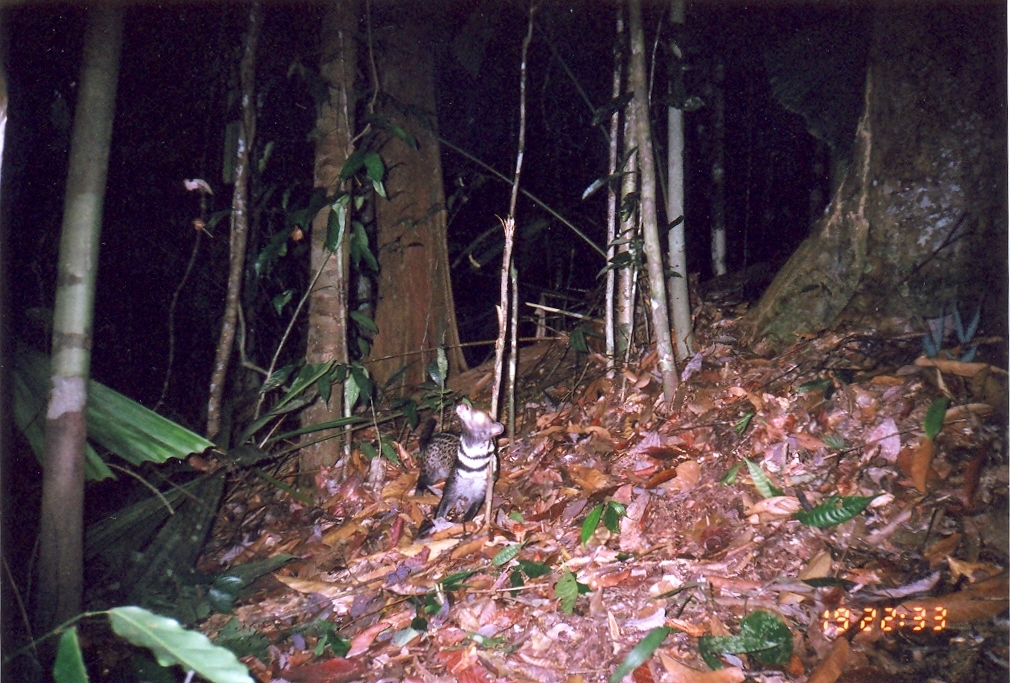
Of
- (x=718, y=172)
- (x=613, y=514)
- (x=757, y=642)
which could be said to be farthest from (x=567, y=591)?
(x=718, y=172)

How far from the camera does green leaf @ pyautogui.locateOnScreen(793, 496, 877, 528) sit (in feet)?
8.25

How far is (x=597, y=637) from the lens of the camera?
2428 mm

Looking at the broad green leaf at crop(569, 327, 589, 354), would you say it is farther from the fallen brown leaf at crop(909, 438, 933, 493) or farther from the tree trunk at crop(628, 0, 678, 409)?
the fallen brown leaf at crop(909, 438, 933, 493)

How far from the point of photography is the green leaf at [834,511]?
2516 mm

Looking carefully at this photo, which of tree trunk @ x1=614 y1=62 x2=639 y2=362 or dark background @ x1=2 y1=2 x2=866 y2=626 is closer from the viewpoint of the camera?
dark background @ x1=2 y1=2 x2=866 y2=626

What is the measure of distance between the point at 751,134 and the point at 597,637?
644 centimetres

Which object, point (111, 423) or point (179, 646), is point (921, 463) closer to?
point (179, 646)

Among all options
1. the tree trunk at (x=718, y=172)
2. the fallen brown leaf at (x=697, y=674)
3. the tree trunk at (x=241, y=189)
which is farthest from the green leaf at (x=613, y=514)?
the tree trunk at (x=718, y=172)

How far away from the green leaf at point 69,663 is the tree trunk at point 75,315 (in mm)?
955

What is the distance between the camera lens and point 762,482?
287 cm

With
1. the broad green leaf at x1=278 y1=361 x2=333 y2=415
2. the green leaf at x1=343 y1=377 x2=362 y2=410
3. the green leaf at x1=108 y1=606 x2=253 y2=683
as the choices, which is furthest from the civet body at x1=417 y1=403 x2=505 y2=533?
the green leaf at x1=108 y1=606 x2=253 y2=683

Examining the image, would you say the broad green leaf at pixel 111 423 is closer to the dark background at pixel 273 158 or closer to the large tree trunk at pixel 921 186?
the dark background at pixel 273 158

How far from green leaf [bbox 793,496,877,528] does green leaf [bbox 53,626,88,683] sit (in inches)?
99.8

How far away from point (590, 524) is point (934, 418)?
1.61 m
